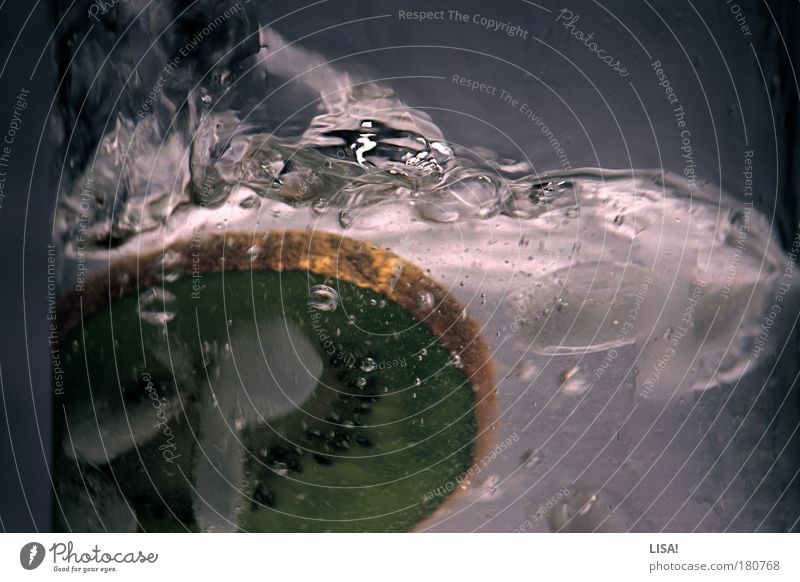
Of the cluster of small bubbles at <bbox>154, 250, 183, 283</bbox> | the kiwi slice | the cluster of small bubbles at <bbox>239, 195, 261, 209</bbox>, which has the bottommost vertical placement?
the kiwi slice

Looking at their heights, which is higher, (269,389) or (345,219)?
(345,219)

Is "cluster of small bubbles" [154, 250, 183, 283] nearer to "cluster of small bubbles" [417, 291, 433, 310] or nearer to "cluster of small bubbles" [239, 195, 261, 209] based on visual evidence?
"cluster of small bubbles" [239, 195, 261, 209]

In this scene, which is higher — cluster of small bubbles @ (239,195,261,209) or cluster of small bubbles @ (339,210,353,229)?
cluster of small bubbles @ (239,195,261,209)
